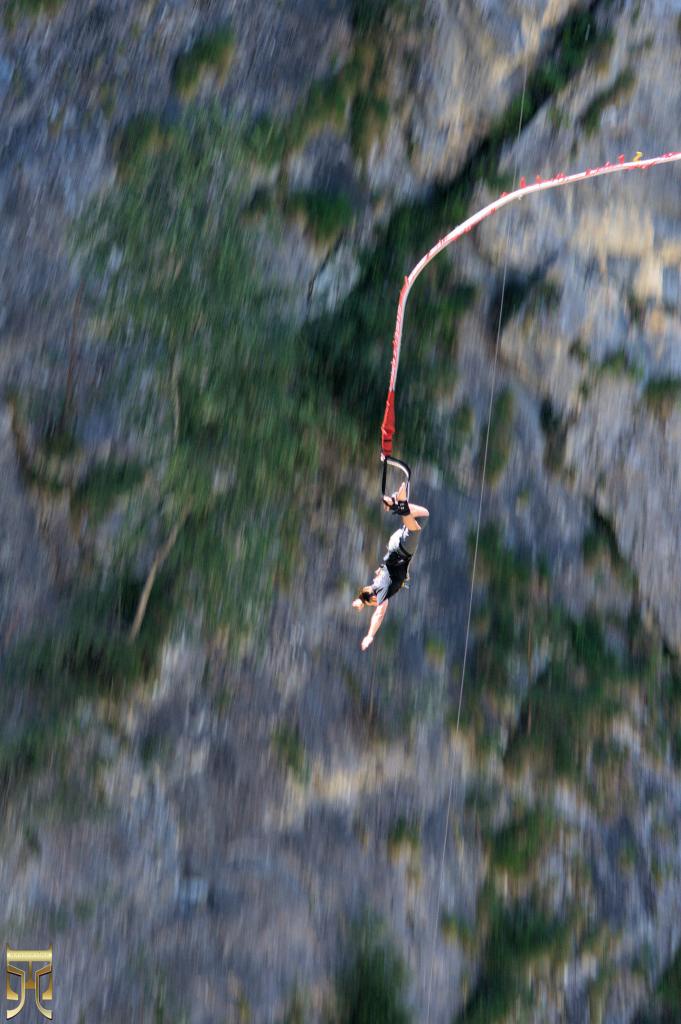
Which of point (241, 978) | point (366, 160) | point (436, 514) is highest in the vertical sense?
point (366, 160)

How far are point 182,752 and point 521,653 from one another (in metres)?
4.68

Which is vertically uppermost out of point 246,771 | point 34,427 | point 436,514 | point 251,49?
point 251,49

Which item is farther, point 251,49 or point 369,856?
point 369,856

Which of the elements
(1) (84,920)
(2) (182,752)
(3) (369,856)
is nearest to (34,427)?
(2) (182,752)

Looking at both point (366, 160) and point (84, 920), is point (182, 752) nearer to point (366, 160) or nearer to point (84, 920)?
point (84, 920)

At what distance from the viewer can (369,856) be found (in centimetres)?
1166

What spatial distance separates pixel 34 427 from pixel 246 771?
5093mm

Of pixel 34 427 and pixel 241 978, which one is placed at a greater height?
pixel 34 427

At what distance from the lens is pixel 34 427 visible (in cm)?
1093

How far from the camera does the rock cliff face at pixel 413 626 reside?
10891mm

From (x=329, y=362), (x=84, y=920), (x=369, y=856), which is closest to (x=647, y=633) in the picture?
(x=369, y=856)

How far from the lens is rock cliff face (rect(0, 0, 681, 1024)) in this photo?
429 inches

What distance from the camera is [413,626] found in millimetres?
11758

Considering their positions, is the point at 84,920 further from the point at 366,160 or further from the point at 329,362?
the point at 366,160
